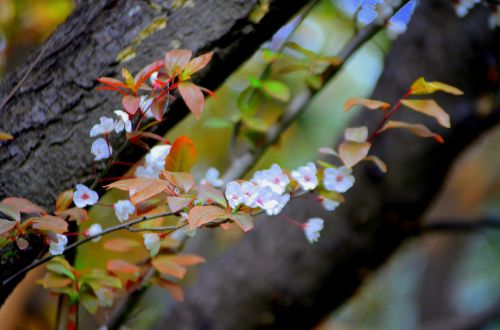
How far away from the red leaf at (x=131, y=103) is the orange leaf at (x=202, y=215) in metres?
0.14

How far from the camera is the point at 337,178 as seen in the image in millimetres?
659

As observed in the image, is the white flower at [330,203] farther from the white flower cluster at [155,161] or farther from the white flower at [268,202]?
the white flower cluster at [155,161]

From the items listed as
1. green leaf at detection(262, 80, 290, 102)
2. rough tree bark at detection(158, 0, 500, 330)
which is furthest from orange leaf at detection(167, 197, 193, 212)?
rough tree bark at detection(158, 0, 500, 330)

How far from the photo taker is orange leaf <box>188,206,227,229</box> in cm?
53

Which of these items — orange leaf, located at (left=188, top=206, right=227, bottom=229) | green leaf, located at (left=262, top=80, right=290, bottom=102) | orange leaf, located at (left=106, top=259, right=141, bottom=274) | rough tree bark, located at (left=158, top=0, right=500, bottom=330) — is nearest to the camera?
orange leaf, located at (left=188, top=206, right=227, bottom=229)

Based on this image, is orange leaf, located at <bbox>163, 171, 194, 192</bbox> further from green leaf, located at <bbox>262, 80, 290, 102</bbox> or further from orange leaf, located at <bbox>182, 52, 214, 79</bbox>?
green leaf, located at <bbox>262, 80, 290, 102</bbox>

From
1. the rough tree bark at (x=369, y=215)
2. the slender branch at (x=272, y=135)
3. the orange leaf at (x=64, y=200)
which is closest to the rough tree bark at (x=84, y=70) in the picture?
the orange leaf at (x=64, y=200)

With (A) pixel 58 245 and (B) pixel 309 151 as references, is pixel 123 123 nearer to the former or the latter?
(A) pixel 58 245

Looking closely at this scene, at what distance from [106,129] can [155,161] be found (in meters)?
0.07

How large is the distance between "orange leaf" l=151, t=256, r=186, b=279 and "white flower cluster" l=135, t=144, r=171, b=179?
0.15 m

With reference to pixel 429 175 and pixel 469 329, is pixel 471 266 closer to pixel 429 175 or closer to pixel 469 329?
pixel 469 329

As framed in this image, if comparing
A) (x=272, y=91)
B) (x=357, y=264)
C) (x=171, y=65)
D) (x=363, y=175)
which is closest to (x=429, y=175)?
(x=363, y=175)

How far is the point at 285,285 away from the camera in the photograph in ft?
4.48

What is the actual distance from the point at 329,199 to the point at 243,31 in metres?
0.25
